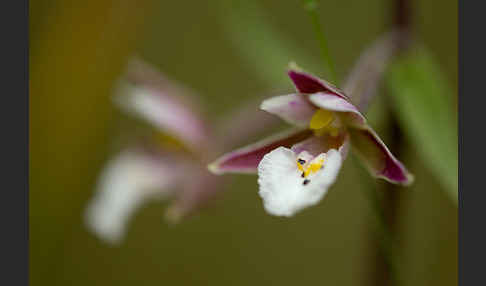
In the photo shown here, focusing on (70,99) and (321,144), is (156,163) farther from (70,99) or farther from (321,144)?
(321,144)

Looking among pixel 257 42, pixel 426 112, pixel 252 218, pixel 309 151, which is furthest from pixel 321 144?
pixel 252 218

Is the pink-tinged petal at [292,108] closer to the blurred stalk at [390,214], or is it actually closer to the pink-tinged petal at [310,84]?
the pink-tinged petal at [310,84]

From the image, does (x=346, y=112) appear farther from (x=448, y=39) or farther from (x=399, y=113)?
(x=448, y=39)

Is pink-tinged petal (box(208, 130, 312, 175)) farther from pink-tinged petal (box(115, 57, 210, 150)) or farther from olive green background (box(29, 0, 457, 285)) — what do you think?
olive green background (box(29, 0, 457, 285))

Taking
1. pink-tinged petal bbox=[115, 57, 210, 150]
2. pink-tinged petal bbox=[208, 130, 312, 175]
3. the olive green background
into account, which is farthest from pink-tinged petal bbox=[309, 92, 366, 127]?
the olive green background

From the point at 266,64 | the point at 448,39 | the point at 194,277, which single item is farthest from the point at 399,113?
the point at 194,277
